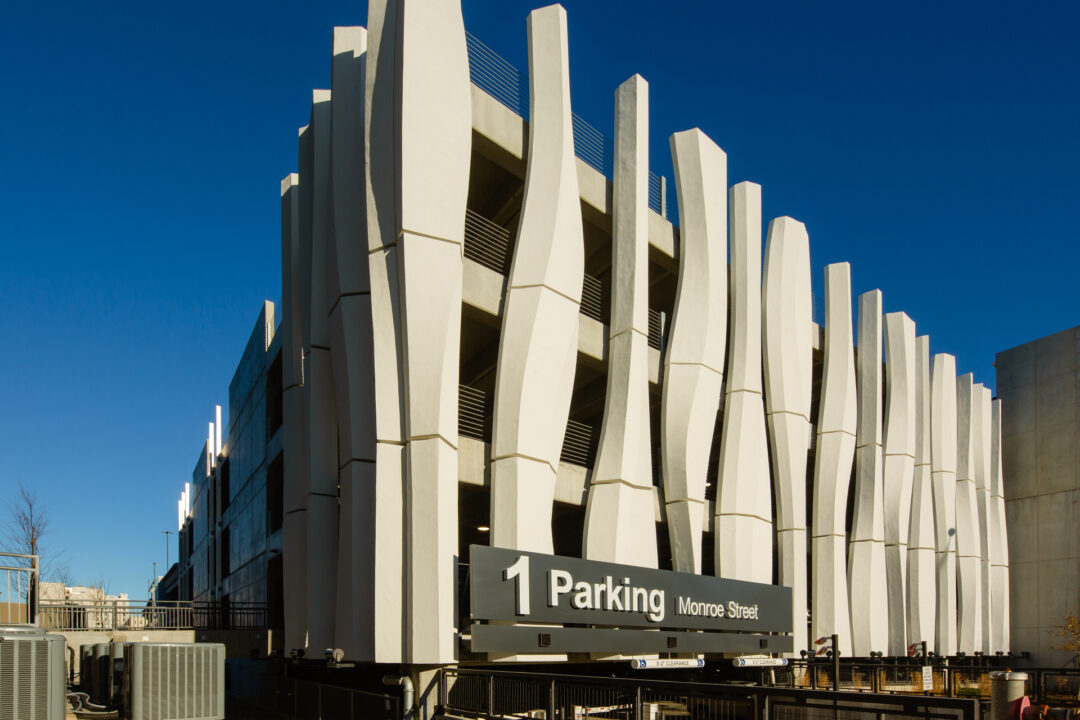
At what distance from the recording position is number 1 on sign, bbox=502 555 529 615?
669 inches

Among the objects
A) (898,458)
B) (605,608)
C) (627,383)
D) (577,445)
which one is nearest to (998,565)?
(898,458)

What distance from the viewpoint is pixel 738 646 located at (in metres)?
23.5

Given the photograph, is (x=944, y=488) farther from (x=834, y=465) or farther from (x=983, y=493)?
(x=834, y=465)

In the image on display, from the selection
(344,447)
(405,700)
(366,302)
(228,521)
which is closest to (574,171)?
(366,302)

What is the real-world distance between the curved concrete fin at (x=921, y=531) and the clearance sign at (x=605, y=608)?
1308cm

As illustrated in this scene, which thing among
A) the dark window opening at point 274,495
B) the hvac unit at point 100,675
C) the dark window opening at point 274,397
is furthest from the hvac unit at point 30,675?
the dark window opening at point 274,397

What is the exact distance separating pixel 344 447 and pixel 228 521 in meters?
28.3

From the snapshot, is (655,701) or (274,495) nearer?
(655,701)

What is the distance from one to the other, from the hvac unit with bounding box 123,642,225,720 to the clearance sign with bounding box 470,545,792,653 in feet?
16.4

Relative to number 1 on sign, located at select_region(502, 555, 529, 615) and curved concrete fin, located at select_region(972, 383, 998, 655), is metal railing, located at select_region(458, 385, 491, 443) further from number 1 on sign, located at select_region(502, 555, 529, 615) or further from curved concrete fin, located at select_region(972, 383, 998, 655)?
curved concrete fin, located at select_region(972, 383, 998, 655)

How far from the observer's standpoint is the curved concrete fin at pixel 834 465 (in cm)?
3027

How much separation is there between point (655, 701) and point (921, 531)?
27542 mm

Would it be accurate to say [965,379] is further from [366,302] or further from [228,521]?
[228,521]

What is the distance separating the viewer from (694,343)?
25141mm
